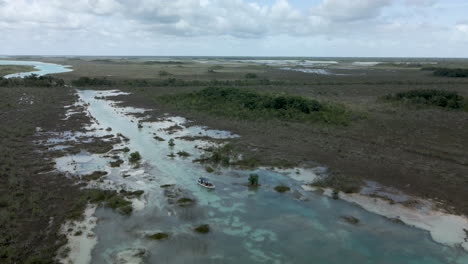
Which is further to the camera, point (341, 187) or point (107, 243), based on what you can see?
point (341, 187)

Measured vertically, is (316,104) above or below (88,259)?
above

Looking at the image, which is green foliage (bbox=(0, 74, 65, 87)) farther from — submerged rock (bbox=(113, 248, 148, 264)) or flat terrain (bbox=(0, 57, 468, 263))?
submerged rock (bbox=(113, 248, 148, 264))

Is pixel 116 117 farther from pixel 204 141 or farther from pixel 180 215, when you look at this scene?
pixel 180 215

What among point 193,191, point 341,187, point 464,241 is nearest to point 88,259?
point 193,191

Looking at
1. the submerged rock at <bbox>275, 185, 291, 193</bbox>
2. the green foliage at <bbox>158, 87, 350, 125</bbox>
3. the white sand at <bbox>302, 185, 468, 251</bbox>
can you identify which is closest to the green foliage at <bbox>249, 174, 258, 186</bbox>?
the submerged rock at <bbox>275, 185, 291, 193</bbox>

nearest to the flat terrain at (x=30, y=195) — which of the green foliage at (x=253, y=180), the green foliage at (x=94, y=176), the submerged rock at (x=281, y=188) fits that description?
the green foliage at (x=94, y=176)

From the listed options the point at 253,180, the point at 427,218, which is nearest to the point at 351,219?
the point at 427,218
